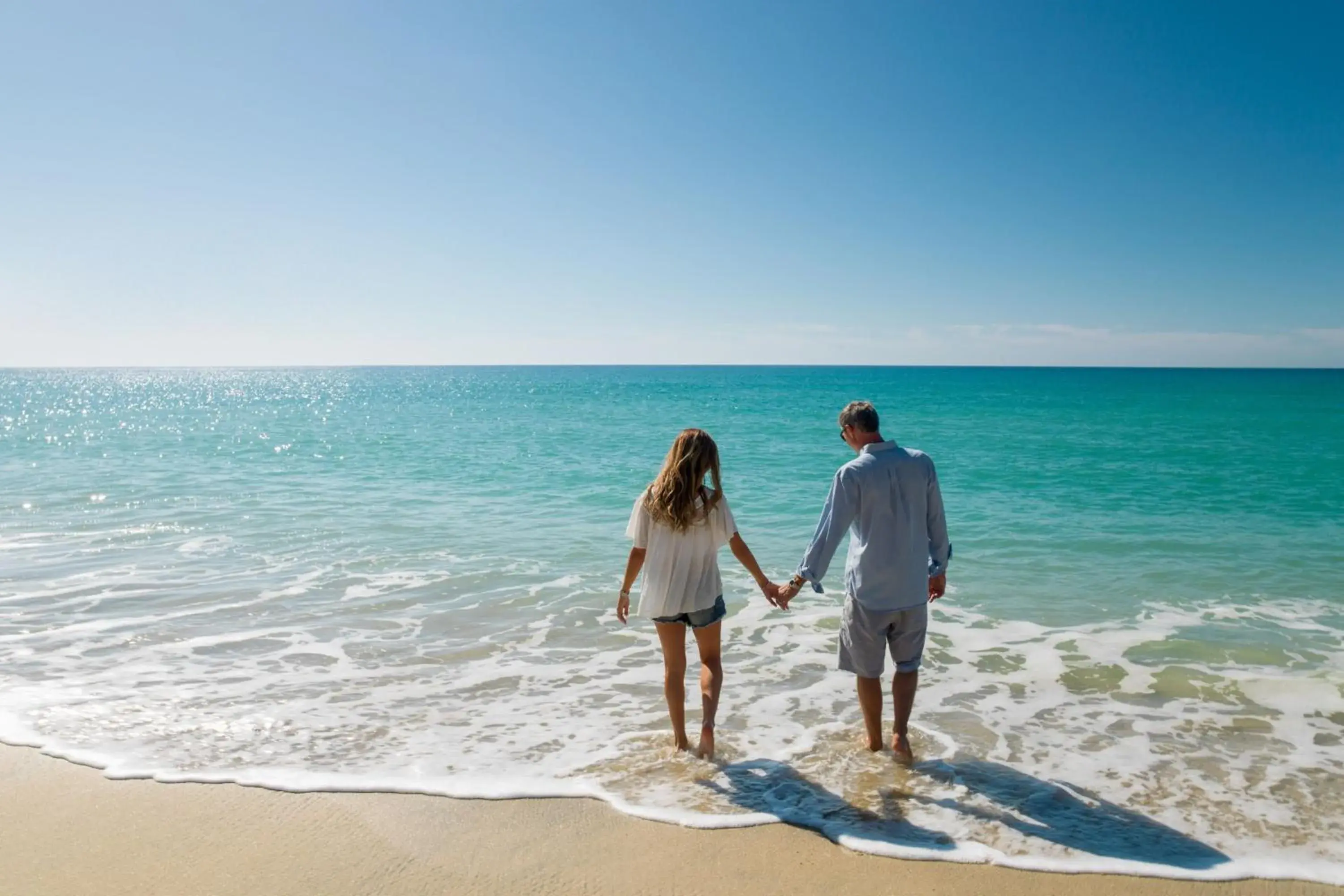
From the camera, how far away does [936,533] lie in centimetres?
473

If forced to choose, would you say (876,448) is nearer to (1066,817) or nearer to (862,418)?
(862,418)

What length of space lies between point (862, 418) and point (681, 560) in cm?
131

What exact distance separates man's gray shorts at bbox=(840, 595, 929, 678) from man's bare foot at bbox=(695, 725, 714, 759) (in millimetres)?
877

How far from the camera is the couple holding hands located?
457cm

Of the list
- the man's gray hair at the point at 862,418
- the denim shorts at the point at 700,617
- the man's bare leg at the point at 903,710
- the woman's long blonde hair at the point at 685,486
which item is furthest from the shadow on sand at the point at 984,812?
the man's gray hair at the point at 862,418

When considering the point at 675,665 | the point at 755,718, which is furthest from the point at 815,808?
the point at 755,718

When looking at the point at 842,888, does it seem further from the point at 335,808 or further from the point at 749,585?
the point at 749,585

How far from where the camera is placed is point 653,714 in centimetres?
567

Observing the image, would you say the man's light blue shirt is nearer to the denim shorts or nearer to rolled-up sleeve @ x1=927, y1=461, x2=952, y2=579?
rolled-up sleeve @ x1=927, y1=461, x2=952, y2=579

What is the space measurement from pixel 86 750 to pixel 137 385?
155m

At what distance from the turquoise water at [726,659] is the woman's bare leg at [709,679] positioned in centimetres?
14

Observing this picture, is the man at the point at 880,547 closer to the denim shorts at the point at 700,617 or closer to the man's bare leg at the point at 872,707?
the man's bare leg at the point at 872,707

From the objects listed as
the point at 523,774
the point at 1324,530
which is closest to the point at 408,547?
the point at 523,774

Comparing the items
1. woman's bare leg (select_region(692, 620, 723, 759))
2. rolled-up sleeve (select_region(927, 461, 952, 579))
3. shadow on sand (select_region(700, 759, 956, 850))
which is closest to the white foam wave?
shadow on sand (select_region(700, 759, 956, 850))
